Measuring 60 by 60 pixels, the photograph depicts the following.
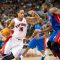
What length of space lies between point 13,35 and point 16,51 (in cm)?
51

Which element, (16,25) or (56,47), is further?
(16,25)

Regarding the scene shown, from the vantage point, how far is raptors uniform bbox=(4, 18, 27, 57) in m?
7.26

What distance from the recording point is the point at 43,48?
8.90 metres

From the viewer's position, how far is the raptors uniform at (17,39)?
7.26m

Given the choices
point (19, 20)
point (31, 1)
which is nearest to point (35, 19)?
point (19, 20)

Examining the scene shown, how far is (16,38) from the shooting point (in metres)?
7.67

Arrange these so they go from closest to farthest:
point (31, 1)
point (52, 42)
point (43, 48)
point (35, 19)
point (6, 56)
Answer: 1. point (52, 42)
2. point (6, 56)
3. point (35, 19)
4. point (43, 48)
5. point (31, 1)

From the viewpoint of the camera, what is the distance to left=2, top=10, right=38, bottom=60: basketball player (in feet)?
23.5

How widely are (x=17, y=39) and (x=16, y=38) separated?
0.04 meters

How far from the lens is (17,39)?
25.2ft

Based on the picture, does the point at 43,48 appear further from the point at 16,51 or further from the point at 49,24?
the point at 49,24

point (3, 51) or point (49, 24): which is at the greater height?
point (49, 24)

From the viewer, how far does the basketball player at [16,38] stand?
7.17 metres

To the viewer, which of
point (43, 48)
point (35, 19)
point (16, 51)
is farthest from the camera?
point (43, 48)
